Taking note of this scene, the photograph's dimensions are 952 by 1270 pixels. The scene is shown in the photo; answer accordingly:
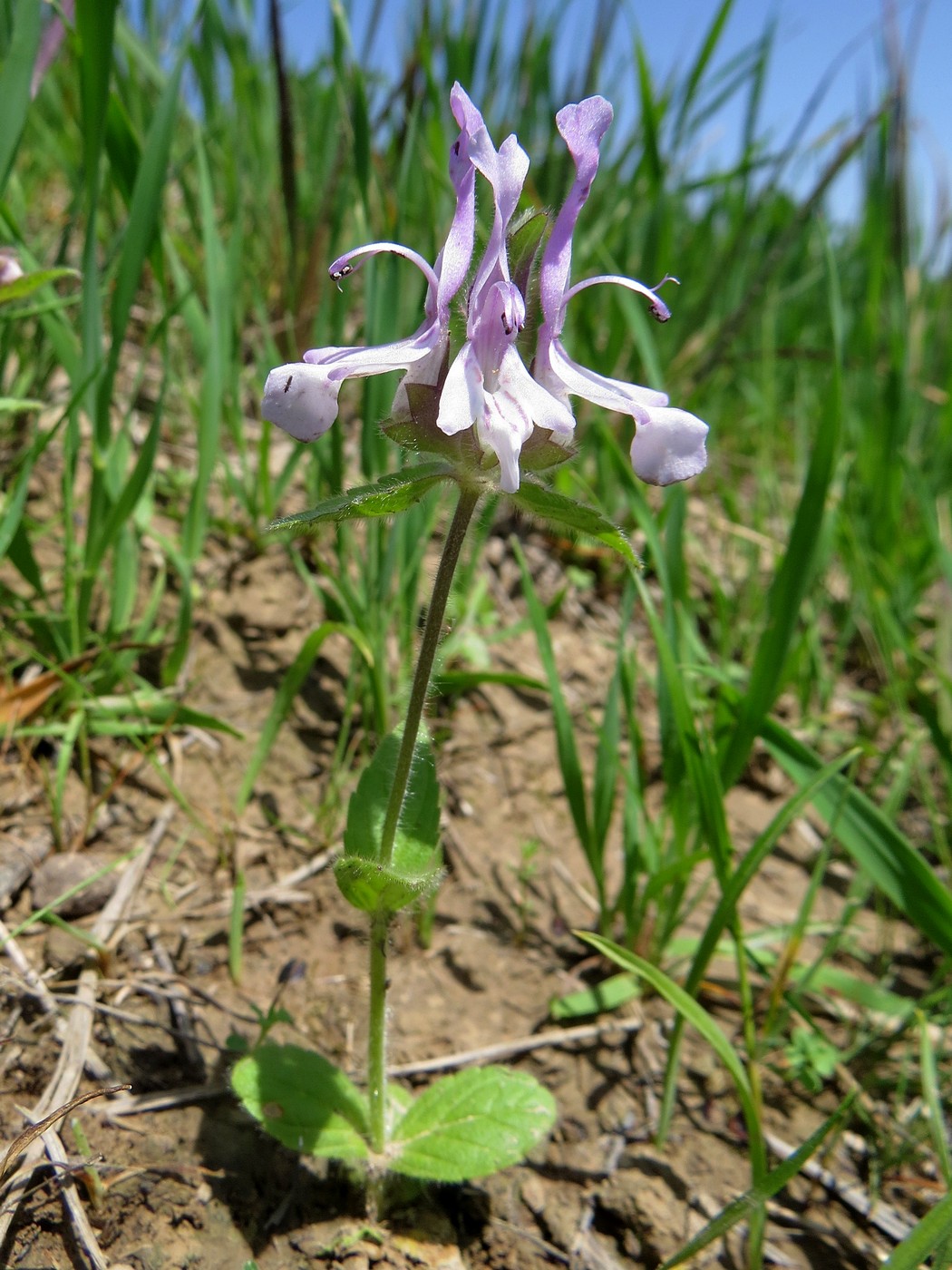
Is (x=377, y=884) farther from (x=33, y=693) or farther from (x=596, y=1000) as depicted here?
(x=33, y=693)

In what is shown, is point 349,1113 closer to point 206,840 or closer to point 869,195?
point 206,840

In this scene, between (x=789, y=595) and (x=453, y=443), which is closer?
(x=453, y=443)

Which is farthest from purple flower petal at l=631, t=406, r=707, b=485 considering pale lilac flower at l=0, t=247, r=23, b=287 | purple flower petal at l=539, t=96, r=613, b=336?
pale lilac flower at l=0, t=247, r=23, b=287

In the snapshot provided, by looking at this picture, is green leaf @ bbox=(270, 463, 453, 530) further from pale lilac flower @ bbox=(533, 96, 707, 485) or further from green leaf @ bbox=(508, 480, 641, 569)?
pale lilac flower @ bbox=(533, 96, 707, 485)

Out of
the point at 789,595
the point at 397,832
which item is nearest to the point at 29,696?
the point at 397,832

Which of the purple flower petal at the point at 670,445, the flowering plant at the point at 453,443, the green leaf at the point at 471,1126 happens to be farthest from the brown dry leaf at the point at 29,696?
the purple flower petal at the point at 670,445

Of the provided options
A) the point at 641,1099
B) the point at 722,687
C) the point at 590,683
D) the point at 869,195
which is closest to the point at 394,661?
the point at 590,683
